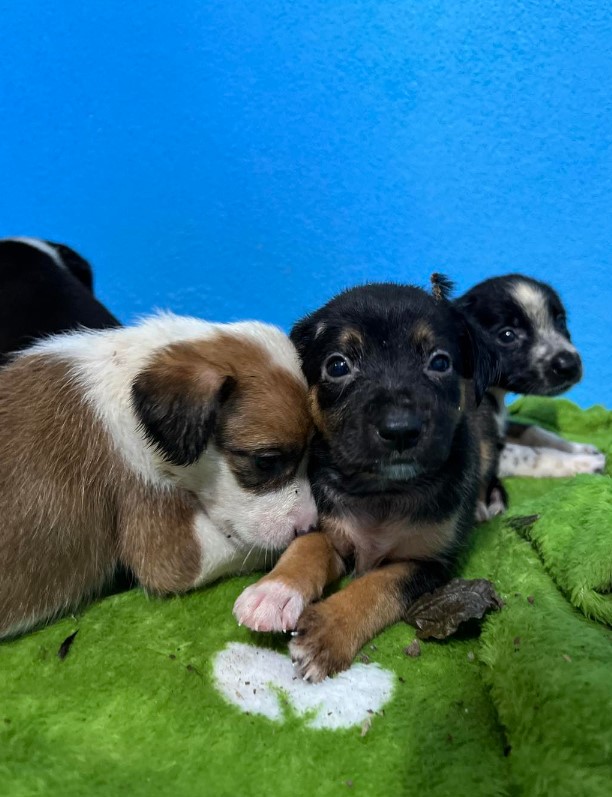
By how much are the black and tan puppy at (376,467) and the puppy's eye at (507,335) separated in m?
1.52

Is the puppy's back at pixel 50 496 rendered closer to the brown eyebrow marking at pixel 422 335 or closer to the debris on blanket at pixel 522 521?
the brown eyebrow marking at pixel 422 335

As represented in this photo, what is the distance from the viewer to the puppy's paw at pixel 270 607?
2432 mm

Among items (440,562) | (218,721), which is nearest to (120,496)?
(218,721)

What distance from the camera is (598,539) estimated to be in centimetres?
289

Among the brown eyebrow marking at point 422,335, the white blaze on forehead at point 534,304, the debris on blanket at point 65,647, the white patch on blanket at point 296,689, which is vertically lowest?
the debris on blanket at point 65,647

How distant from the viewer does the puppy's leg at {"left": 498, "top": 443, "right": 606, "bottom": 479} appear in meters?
4.82

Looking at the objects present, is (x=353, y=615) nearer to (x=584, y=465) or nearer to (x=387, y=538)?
(x=387, y=538)

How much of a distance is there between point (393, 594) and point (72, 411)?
1.50m

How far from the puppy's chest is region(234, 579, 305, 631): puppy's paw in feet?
1.76

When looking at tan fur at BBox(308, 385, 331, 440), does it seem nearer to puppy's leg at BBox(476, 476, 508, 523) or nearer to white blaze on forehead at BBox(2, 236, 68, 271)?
puppy's leg at BBox(476, 476, 508, 523)

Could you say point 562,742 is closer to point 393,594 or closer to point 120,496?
point 393,594

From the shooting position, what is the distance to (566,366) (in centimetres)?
456

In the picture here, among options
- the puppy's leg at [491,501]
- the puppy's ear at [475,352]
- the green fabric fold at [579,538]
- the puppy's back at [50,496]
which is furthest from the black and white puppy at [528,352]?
the puppy's back at [50,496]

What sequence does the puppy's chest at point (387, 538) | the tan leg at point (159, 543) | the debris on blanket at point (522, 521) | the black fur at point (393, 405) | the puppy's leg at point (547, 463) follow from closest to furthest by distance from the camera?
the black fur at point (393, 405) → the tan leg at point (159, 543) → the puppy's chest at point (387, 538) → the debris on blanket at point (522, 521) → the puppy's leg at point (547, 463)
